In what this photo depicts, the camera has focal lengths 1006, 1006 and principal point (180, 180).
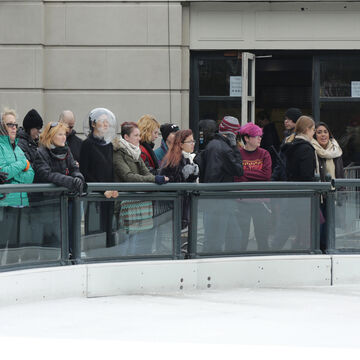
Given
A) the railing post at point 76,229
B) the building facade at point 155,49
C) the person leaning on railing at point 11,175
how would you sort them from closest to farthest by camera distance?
the person leaning on railing at point 11,175, the railing post at point 76,229, the building facade at point 155,49

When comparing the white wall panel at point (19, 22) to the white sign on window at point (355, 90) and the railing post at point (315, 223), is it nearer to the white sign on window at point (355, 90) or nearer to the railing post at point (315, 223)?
the white sign on window at point (355, 90)

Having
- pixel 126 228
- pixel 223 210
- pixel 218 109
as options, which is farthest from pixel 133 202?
pixel 218 109

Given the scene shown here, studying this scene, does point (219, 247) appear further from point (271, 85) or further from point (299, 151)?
point (271, 85)

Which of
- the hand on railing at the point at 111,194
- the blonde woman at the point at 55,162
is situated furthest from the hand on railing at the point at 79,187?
the hand on railing at the point at 111,194

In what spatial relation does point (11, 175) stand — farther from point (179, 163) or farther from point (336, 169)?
point (336, 169)

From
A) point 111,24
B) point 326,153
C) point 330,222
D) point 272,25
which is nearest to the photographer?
point 330,222

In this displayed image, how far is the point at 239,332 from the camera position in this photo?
8.20m

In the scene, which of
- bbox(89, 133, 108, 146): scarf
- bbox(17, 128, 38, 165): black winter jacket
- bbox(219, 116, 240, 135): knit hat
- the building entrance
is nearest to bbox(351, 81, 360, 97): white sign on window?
the building entrance

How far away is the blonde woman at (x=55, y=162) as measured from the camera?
31.6 ft

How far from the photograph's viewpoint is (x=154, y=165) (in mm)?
11086

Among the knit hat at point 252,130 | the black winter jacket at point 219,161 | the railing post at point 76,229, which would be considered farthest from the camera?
the knit hat at point 252,130

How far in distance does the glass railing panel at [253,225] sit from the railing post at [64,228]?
1443 mm

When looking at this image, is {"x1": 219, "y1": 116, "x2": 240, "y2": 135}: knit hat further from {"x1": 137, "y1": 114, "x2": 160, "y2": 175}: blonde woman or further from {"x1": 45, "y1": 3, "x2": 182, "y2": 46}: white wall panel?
{"x1": 45, "y1": 3, "x2": 182, "y2": 46}: white wall panel

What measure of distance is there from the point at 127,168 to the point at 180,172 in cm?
61
